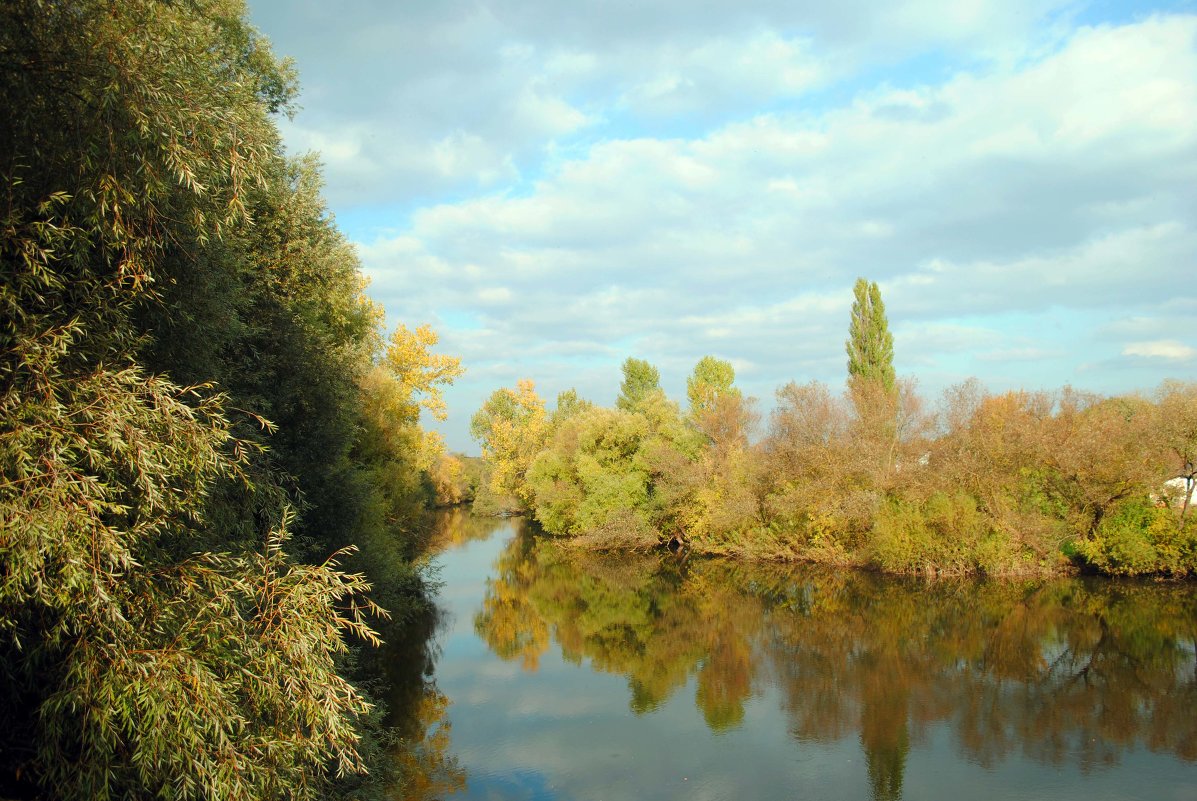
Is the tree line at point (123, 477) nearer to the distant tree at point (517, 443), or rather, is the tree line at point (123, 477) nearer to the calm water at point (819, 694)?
the calm water at point (819, 694)

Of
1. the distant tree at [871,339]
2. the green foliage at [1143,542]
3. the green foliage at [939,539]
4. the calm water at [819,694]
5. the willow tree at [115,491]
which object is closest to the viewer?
the willow tree at [115,491]

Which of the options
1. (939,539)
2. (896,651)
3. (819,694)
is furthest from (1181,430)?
(819,694)

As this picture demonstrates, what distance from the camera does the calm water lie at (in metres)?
12.7

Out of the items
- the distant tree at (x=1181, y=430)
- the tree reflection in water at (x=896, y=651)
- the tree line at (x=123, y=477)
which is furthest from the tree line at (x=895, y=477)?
the tree line at (x=123, y=477)

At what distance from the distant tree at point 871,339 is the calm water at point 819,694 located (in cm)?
1302

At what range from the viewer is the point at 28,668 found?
18.3ft

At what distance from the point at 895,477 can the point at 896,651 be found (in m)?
11.3

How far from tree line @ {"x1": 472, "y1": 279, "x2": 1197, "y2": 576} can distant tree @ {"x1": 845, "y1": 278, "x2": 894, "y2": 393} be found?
0.07 m

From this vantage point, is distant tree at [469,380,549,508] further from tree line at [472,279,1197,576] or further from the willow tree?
the willow tree

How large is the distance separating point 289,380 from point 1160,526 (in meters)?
26.9

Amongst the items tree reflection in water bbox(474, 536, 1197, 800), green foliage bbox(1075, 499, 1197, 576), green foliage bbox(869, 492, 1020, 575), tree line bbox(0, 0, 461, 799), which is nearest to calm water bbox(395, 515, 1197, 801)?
tree reflection in water bbox(474, 536, 1197, 800)

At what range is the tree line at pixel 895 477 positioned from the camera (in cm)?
2527

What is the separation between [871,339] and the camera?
38.2 meters

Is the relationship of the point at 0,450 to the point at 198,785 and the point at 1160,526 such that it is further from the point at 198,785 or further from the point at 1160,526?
the point at 1160,526
